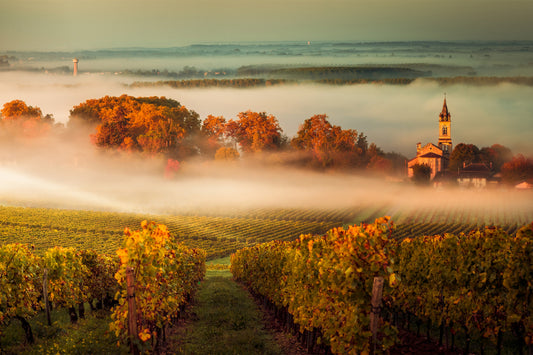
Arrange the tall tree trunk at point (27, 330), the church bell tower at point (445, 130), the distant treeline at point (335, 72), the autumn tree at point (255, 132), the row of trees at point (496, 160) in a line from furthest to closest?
the distant treeline at point (335, 72) → the church bell tower at point (445, 130) → the row of trees at point (496, 160) → the autumn tree at point (255, 132) → the tall tree trunk at point (27, 330)

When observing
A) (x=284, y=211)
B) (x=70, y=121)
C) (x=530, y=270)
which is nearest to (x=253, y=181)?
(x=284, y=211)

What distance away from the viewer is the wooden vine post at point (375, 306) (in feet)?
22.3

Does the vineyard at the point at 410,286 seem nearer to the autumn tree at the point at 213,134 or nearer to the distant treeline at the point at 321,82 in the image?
the autumn tree at the point at 213,134

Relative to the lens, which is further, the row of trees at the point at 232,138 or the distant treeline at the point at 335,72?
the distant treeline at the point at 335,72

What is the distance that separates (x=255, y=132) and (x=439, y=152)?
998 inches

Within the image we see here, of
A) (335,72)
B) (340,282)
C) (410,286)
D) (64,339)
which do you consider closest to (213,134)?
(335,72)

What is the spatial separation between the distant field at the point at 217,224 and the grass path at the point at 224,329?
22.8 m

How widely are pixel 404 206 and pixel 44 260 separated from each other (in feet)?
176

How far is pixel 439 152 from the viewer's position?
7219 centimetres

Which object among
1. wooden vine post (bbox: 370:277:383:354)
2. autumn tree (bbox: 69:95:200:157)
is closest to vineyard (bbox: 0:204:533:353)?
wooden vine post (bbox: 370:277:383:354)

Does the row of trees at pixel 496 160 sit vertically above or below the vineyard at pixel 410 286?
above

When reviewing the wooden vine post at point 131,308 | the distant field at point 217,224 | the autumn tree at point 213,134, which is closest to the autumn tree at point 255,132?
the autumn tree at point 213,134

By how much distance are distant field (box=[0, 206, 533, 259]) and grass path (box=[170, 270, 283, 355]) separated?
896 inches

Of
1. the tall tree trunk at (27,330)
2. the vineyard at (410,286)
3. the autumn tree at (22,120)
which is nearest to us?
the vineyard at (410,286)
